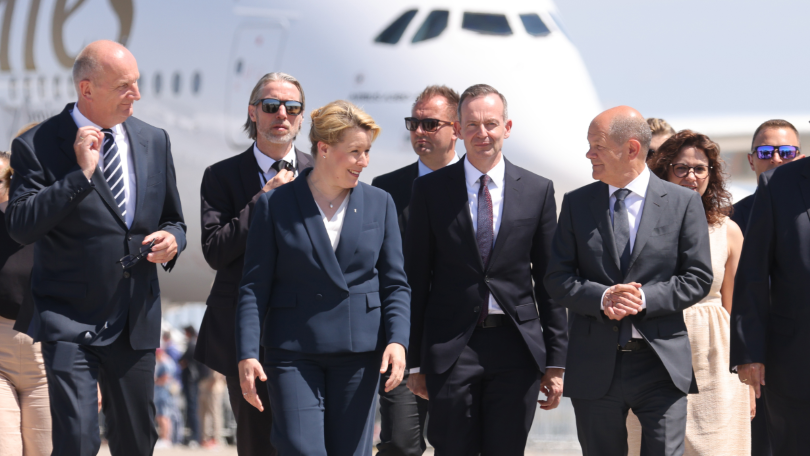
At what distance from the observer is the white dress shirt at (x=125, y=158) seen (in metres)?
3.96

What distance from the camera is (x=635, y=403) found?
12.3 ft

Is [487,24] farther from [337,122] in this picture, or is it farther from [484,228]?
[337,122]

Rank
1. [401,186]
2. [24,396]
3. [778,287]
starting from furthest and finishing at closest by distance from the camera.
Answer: [401,186], [24,396], [778,287]

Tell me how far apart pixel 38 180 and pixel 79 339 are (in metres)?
0.69

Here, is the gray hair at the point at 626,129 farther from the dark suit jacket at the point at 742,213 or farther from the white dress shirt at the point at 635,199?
the dark suit jacket at the point at 742,213

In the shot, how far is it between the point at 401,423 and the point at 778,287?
207 cm

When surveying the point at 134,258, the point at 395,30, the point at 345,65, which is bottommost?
the point at 134,258

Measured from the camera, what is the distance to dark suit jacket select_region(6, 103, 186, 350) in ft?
12.1

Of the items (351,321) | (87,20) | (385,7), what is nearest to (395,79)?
(385,7)

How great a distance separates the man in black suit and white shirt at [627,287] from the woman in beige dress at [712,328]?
566 mm

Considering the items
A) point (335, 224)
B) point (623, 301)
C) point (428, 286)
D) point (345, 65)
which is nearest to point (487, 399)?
point (428, 286)

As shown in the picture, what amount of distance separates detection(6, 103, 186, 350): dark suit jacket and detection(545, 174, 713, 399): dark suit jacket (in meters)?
1.82

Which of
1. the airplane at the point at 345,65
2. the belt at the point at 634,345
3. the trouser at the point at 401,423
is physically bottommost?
the trouser at the point at 401,423

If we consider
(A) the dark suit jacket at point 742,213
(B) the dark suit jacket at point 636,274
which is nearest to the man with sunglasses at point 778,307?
(B) the dark suit jacket at point 636,274
